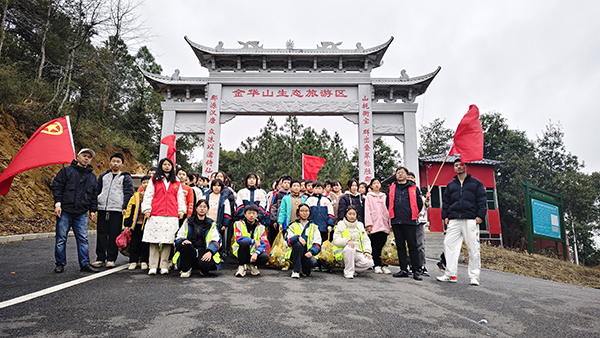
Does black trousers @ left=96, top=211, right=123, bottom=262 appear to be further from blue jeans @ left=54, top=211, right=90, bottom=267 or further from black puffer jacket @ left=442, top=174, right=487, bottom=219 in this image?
black puffer jacket @ left=442, top=174, right=487, bottom=219

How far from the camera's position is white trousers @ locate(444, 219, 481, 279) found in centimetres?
434

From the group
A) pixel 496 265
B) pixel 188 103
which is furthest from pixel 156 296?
pixel 188 103

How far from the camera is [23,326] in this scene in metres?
2.23

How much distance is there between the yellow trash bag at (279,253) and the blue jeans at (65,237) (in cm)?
235

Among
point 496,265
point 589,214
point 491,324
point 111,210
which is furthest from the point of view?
point 589,214

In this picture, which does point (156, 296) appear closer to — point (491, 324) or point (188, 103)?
point (491, 324)

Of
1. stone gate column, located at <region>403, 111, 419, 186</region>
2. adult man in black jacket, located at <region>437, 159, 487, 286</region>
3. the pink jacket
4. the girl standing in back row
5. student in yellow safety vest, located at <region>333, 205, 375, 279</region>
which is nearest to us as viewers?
the girl standing in back row

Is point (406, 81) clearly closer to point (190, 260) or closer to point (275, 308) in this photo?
point (190, 260)

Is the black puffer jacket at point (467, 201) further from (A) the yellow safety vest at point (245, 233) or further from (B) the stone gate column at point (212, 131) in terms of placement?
(B) the stone gate column at point (212, 131)

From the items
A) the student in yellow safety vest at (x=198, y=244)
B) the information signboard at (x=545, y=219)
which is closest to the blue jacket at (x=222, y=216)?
the student in yellow safety vest at (x=198, y=244)

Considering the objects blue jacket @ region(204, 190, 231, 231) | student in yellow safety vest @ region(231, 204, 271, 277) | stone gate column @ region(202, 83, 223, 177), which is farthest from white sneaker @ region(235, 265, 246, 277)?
stone gate column @ region(202, 83, 223, 177)

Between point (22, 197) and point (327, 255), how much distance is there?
8756 millimetres

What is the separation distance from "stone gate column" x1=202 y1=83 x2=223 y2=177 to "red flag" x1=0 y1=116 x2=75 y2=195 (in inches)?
255

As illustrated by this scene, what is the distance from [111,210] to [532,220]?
1085 centimetres
